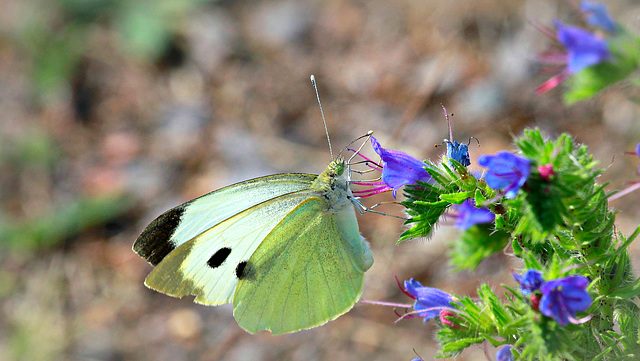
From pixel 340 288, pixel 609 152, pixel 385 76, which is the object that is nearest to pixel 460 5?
pixel 385 76

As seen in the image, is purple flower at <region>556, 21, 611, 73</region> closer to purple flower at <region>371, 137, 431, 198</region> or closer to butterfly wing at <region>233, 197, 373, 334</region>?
purple flower at <region>371, 137, 431, 198</region>

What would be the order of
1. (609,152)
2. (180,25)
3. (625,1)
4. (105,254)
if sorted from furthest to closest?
(180,25)
(105,254)
(625,1)
(609,152)

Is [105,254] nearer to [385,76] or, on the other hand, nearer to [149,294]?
[149,294]

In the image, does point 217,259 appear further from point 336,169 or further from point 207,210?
point 336,169

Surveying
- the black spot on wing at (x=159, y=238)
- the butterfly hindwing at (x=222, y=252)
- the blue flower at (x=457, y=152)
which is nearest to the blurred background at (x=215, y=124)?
the butterfly hindwing at (x=222, y=252)

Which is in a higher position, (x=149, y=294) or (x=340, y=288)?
(x=149, y=294)

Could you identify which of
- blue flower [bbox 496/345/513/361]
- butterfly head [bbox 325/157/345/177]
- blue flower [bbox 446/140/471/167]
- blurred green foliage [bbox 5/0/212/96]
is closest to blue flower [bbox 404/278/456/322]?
blue flower [bbox 496/345/513/361]

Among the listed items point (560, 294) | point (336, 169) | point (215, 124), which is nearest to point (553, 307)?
point (560, 294)
